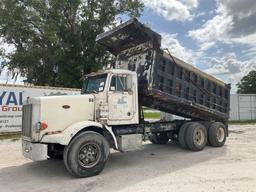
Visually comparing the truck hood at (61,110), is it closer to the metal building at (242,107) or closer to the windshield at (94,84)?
the windshield at (94,84)

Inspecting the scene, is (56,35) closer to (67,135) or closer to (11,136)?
(11,136)

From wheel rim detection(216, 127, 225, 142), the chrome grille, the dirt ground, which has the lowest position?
the dirt ground

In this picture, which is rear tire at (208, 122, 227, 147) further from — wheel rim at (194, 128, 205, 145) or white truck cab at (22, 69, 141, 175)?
white truck cab at (22, 69, 141, 175)

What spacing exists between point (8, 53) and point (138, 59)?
2266cm

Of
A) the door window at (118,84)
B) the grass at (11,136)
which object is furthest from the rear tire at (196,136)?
the grass at (11,136)

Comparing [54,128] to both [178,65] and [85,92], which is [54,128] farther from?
[178,65]

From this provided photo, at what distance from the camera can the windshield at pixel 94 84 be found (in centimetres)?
816

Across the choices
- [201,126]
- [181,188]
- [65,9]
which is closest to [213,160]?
[201,126]

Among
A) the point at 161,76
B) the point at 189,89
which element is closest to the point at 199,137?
the point at 189,89

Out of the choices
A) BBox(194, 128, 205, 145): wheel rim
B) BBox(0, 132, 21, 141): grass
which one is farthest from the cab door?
BBox(0, 132, 21, 141): grass

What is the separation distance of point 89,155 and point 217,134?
577 centimetres

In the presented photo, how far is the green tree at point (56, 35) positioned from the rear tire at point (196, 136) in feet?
60.1

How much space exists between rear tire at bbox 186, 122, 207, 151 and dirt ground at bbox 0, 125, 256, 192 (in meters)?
0.27

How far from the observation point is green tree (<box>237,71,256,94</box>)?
7481 centimetres
